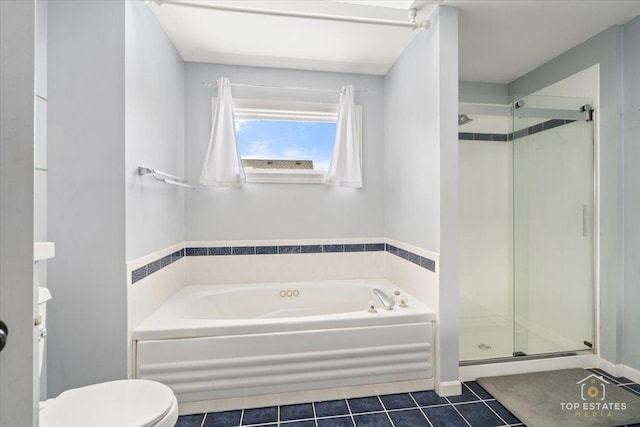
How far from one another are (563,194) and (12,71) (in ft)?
9.95

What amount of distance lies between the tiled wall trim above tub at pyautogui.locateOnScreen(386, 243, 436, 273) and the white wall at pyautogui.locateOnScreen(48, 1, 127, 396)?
1819 mm

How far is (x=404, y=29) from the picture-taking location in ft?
6.93

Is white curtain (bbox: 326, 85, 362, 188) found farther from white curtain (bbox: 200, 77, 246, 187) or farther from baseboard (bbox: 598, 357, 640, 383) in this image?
baseboard (bbox: 598, 357, 640, 383)

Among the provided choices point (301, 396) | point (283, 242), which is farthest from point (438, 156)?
point (301, 396)

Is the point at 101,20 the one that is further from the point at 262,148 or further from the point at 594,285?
the point at 594,285

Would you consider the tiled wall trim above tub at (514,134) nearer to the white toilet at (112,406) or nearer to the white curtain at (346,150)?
the white curtain at (346,150)

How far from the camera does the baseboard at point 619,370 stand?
1968 millimetres

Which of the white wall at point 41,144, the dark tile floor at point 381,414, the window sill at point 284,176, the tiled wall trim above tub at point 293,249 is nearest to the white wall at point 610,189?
the dark tile floor at point 381,414

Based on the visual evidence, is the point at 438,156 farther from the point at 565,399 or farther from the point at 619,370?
the point at 619,370

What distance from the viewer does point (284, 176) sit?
268 centimetres

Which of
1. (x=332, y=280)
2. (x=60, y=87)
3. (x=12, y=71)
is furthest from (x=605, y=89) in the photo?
(x=60, y=87)

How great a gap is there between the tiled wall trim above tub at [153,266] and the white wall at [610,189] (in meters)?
3.10

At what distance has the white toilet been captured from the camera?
102 cm

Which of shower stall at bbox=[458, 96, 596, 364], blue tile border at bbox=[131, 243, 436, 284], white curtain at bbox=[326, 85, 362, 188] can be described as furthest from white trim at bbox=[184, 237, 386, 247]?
shower stall at bbox=[458, 96, 596, 364]
